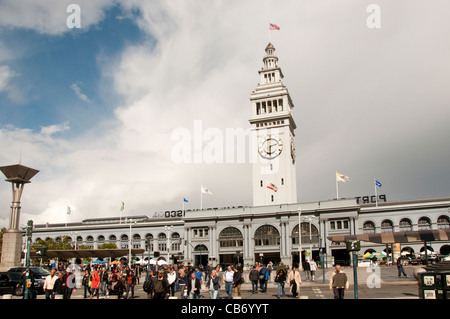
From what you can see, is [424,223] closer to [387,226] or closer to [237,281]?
[387,226]

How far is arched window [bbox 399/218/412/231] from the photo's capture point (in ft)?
239

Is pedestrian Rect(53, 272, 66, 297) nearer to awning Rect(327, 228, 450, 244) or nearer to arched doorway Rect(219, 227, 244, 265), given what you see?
awning Rect(327, 228, 450, 244)

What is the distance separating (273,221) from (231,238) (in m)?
9.47

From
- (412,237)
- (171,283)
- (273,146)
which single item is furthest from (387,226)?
(171,283)

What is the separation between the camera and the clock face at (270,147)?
85.6 m

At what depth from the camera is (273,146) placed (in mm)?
86062

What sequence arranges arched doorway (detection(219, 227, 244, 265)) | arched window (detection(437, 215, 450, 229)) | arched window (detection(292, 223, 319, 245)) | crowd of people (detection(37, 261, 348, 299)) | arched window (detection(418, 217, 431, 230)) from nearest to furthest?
crowd of people (detection(37, 261, 348, 299)), arched window (detection(437, 215, 450, 229)), arched window (detection(418, 217, 431, 230)), arched window (detection(292, 223, 319, 245)), arched doorway (detection(219, 227, 244, 265))

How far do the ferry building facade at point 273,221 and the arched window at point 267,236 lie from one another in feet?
0.62

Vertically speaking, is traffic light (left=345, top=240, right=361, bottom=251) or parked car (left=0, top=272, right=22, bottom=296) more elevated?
traffic light (left=345, top=240, right=361, bottom=251)

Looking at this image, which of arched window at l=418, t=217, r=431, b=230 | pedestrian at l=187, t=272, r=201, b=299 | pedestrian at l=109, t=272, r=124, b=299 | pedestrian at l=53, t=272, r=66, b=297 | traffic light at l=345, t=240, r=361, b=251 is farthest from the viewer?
arched window at l=418, t=217, r=431, b=230

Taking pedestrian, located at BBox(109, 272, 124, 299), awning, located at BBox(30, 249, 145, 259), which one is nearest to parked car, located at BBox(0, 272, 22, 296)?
pedestrian, located at BBox(109, 272, 124, 299)

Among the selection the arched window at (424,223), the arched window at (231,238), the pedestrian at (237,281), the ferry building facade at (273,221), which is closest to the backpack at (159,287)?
the pedestrian at (237,281)
